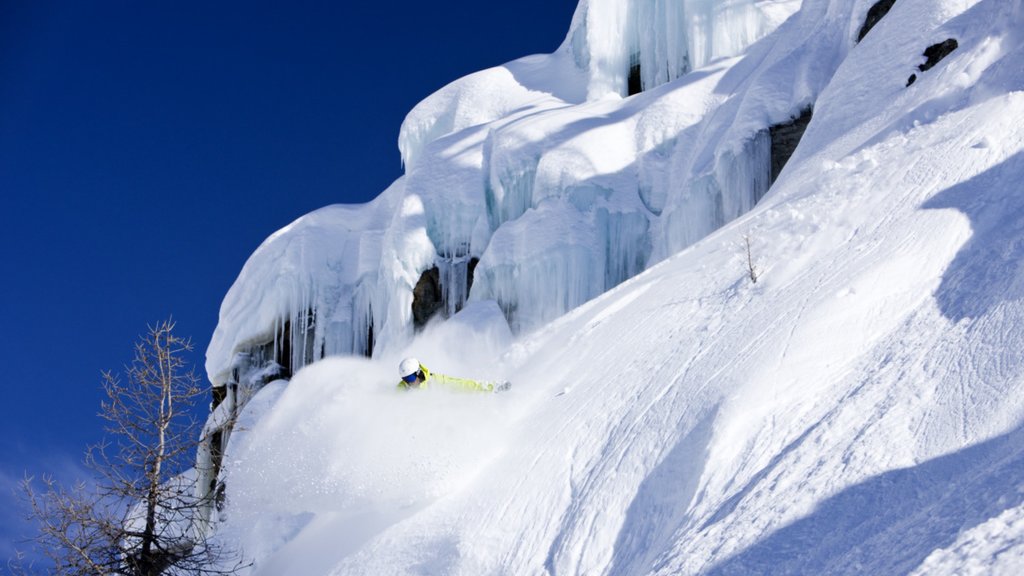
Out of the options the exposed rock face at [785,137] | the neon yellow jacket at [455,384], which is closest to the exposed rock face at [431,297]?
the exposed rock face at [785,137]

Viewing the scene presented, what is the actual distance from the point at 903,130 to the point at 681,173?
6179 millimetres

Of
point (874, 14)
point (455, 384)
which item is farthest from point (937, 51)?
point (455, 384)

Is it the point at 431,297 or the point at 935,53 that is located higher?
the point at 431,297

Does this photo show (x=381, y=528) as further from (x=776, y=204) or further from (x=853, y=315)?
(x=776, y=204)

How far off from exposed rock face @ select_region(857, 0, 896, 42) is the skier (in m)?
7.73

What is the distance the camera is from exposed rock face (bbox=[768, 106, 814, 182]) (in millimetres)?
14195

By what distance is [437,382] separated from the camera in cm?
1077

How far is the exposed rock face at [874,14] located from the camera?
13750mm

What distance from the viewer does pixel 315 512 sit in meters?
10.5

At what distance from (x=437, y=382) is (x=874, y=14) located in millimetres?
8458

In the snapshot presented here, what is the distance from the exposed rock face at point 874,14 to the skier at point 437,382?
7732 mm

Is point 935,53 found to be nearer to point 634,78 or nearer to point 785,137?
point 785,137

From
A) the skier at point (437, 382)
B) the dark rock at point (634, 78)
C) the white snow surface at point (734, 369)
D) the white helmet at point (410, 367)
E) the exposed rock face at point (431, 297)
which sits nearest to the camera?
the white snow surface at point (734, 369)

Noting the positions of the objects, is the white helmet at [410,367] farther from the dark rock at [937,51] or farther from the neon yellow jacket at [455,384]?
the dark rock at [937,51]
